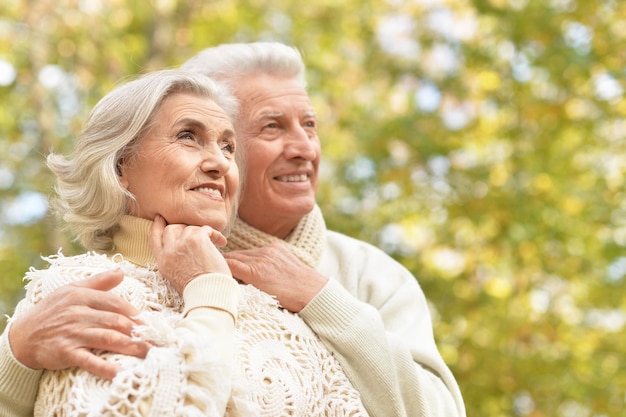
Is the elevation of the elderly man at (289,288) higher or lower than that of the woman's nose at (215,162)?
lower

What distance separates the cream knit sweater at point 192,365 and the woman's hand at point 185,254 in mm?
57

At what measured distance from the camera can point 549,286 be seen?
6.05 meters

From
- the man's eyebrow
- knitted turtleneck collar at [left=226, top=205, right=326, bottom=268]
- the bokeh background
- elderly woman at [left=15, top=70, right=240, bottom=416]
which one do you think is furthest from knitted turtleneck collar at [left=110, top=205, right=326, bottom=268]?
the bokeh background

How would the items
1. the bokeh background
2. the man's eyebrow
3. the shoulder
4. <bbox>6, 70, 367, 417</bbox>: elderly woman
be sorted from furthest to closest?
the bokeh background → the man's eyebrow → the shoulder → <bbox>6, 70, 367, 417</bbox>: elderly woman

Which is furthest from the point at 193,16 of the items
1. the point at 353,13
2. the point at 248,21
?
the point at 353,13

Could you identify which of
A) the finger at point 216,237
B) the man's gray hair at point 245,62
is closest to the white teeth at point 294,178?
the man's gray hair at point 245,62

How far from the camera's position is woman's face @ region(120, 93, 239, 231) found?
2270 millimetres

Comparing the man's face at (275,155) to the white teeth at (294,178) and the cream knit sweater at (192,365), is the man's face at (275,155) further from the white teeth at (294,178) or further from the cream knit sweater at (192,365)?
the cream knit sweater at (192,365)

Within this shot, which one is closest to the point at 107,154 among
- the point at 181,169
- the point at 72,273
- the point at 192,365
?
the point at 181,169

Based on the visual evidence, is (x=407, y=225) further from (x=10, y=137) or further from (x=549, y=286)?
(x=10, y=137)

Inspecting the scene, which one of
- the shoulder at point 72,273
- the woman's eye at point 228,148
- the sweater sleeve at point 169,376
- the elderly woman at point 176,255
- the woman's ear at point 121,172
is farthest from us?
the woman's eye at point 228,148

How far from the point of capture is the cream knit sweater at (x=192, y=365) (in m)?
1.85

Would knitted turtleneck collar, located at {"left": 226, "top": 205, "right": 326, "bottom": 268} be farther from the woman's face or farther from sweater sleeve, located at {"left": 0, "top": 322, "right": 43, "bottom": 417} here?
sweater sleeve, located at {"left": 0, "top": 322, "right": 43, "bottom": 417}

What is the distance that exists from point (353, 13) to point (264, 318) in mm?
6523
